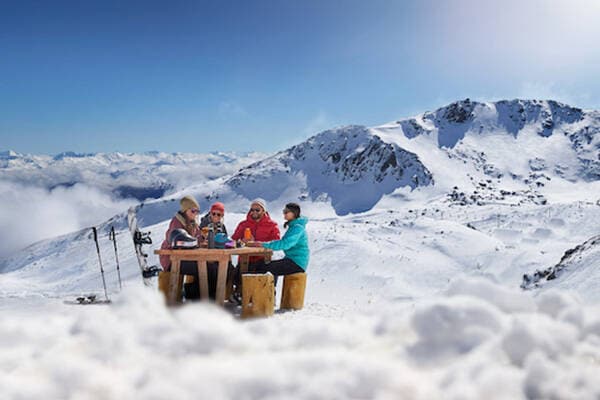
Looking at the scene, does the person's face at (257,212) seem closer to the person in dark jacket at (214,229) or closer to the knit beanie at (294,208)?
the person in dark jacket at (214,229)

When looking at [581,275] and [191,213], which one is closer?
[581,275]

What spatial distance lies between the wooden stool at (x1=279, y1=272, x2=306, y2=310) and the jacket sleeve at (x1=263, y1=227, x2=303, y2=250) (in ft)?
2.12

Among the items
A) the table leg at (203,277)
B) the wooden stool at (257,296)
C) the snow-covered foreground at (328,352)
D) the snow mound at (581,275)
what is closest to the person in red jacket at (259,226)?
the table leg at (203,277)

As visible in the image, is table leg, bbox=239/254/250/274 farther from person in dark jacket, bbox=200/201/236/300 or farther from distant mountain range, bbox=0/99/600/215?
distant mountain range, bbox=0/99/600/215

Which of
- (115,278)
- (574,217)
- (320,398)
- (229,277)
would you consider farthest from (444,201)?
(320,398)

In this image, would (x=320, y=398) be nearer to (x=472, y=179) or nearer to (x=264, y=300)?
(x=264, y=300)

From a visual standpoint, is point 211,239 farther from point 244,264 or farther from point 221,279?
point 244,264

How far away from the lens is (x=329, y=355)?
3.89 m

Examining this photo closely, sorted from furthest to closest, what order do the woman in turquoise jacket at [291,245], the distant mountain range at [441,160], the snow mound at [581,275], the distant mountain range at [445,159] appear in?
the distant mountain range at [445,159]
the distant mountain range at [441,160]
the woman in turquoise jacket at [291,245]
the snow mound at [581,275]

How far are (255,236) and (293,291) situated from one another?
4.37 feet

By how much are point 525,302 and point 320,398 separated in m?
2.60

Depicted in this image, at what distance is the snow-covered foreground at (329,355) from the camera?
10.9 ft

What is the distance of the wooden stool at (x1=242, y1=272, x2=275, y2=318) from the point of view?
713 cm

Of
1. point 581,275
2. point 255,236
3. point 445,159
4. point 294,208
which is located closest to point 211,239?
point 255,236
